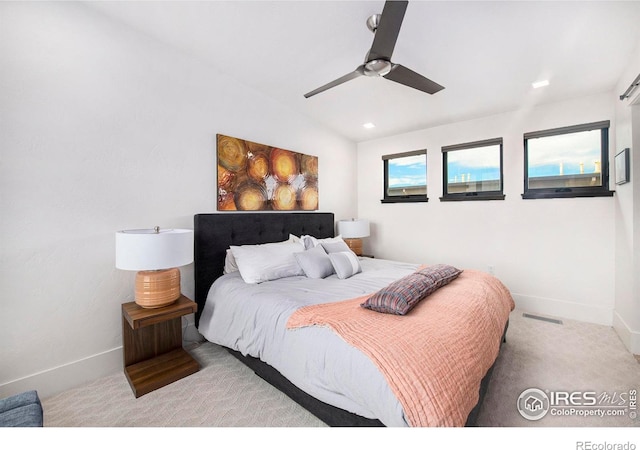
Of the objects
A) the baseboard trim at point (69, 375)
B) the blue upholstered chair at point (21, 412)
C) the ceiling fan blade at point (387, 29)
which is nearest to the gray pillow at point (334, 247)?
the ceiling fan blade at point (387, 29)

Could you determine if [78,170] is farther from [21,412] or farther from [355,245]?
[355,245]

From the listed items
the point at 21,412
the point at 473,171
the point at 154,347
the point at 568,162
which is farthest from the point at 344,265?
the point at 568,162

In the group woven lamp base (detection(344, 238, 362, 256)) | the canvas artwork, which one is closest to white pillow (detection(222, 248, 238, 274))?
the canvas artwork

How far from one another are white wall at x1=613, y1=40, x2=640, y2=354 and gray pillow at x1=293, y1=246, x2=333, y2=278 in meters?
2.67

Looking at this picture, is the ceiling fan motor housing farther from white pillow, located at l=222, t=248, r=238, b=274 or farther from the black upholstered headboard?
white pillow, located at l=222, t=248, r=238, b=274

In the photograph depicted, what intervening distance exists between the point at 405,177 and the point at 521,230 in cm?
173

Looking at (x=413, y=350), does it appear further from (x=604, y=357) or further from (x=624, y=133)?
(x=624, y=133)

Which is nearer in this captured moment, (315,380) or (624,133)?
(315,380)

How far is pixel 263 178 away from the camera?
10.2 ft

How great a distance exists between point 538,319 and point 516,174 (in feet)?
5.70

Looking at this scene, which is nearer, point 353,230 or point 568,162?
point 568,162

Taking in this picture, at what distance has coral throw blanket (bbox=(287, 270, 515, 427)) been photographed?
41.0 inches
